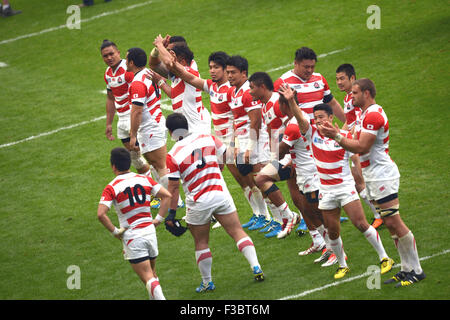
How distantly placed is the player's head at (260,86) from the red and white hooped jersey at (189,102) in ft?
6.35

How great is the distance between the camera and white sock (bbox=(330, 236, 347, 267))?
8.45 m

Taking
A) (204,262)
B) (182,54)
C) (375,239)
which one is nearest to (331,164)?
(375,239)

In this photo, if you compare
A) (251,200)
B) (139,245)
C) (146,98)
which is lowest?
(251,200)

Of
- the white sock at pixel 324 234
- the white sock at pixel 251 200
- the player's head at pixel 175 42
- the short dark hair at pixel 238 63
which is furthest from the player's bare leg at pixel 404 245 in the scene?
the player's head at pixel 175 42

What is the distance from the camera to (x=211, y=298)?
8.55m

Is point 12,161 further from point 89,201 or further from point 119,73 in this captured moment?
point 119,73

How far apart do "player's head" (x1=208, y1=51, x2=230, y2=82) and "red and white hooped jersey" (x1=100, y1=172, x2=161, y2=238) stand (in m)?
2.88

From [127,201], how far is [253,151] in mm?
2789

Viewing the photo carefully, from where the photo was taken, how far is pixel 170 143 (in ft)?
47.1

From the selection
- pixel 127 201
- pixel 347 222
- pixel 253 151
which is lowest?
pixel 347 222

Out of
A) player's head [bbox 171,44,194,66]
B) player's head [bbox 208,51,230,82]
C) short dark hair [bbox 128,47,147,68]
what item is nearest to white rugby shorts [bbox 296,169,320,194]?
player's head [bbox 208,51,230,82]

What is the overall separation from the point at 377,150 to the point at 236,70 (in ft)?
9.16

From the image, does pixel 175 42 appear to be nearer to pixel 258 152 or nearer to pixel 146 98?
pixel 146 98

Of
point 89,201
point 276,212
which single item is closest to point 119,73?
point 89,201
